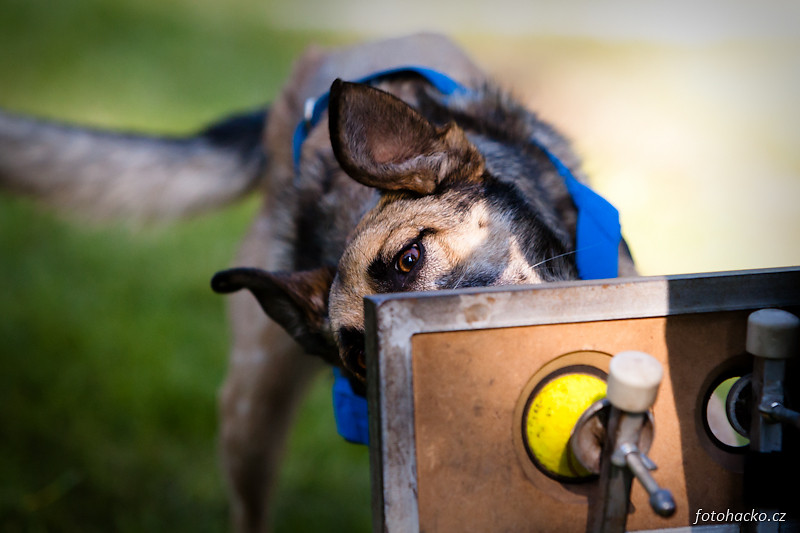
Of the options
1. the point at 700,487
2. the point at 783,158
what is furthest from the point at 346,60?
the point at 783,158

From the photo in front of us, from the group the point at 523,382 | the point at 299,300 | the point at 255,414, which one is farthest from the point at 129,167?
the point at 523,382

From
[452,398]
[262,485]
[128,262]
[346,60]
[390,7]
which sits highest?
[390,7]

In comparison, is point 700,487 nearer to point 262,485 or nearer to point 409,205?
point 409,205

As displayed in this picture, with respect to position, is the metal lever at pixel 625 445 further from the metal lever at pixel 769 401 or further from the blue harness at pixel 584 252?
the blue harness at pixel 584 252

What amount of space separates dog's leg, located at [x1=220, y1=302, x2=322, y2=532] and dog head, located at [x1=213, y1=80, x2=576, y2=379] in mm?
921

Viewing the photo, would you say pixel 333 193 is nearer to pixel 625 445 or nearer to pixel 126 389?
pixel 625 445

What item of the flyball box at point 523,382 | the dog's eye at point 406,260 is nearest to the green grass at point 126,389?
the dog's eye at point 406,260

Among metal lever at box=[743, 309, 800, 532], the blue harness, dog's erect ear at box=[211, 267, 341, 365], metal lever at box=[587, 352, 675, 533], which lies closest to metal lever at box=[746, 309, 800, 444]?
metal lever at box=[743, 309, 800, 532]

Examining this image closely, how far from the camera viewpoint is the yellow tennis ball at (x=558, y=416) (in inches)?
50.3

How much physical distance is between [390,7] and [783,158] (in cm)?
586

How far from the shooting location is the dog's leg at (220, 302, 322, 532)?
9.82 feet

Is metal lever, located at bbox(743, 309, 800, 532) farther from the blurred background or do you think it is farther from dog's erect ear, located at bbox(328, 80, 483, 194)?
the blurred background

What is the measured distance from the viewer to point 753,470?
1261 mm

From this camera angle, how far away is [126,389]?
13.4 feet
